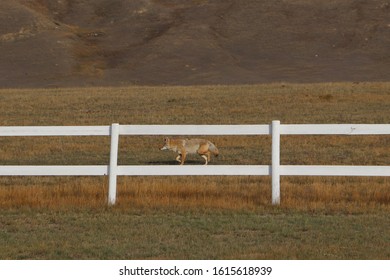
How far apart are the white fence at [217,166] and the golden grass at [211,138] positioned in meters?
0.47

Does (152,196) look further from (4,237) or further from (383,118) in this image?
(383,118)

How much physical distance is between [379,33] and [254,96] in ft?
134

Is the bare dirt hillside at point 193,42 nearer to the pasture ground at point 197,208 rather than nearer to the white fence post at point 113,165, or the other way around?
the pasture ground at point 197,208

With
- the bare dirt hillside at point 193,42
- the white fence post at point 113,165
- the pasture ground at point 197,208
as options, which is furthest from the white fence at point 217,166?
the bare dirt hillside at point 193,42

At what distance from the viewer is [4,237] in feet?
35.0

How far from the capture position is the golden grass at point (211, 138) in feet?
44.0

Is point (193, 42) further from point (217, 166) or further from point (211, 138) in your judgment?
point (217, 166)

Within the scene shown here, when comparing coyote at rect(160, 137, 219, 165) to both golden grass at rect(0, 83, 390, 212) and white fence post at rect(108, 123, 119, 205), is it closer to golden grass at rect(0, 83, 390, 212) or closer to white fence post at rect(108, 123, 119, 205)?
golden grass at rect(0, 83, 390, 212)

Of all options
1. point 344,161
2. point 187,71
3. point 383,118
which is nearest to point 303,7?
point 187,71

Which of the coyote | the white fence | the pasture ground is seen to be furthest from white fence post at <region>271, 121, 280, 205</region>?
the coyote

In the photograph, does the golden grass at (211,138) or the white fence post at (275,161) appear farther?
the golden grass at (211,138)

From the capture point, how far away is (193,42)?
7662 centimetres

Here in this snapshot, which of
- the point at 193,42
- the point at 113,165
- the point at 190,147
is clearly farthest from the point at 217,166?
the point at 193,42

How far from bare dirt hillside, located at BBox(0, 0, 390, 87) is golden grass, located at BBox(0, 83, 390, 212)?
23625mm
